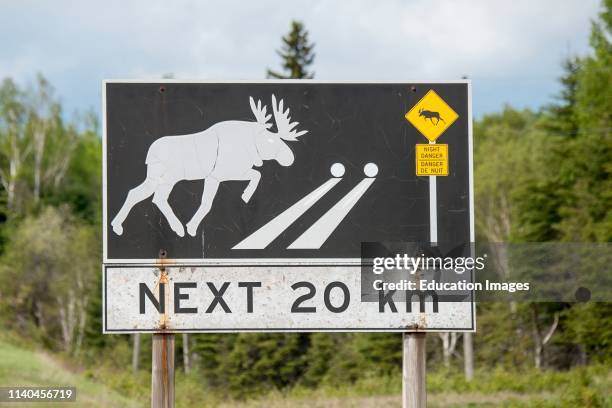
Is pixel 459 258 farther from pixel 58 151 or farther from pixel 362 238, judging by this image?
pixel 58 151

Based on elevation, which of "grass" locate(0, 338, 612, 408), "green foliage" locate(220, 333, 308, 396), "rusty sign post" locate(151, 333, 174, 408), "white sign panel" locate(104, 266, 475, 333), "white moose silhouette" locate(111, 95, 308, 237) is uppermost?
"white moose silhouette" locate(111, 95, 308, 237)

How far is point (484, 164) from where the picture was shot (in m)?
51.8

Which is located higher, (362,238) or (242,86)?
(242,86)

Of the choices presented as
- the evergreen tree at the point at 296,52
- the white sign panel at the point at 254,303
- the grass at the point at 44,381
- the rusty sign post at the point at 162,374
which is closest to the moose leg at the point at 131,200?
the white sign panel at the point at 254,303

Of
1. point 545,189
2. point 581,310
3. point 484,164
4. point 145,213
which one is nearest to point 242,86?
point 145,213

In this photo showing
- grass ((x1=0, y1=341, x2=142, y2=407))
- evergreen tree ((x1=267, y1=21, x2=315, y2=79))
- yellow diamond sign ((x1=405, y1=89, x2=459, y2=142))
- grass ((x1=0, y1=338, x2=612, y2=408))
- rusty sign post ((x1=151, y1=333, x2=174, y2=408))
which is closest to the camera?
rusty sign post ((x1=151, y1=333, x2=174, y2=408))

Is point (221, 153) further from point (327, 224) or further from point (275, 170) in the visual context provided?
point (327, 224)

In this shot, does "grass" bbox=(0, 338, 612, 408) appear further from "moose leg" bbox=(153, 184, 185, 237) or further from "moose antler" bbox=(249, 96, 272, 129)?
"moose antler" bbox=(249, 96, 272, 129)

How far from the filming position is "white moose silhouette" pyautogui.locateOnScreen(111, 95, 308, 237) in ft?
19.2

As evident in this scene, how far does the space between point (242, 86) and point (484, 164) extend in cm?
4739

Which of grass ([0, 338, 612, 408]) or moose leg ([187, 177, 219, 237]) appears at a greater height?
moose leg ([187, 177, 219, 237])

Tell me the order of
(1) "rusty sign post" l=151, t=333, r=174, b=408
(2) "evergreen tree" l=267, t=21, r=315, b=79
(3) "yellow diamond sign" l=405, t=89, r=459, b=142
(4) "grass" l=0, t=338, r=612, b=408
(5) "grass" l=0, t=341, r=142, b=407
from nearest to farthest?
(1) "rusty sign post" l=151, t=333, r=174, b=408 < (3) "yellow diamond sign" l=405, t=89, r=459, b=142 < (5) "grass" l=0, t=341, r=142, b=407 < (4) "grass" l=0, t=338, r=612, b=408 < (2) "evergreen tree" l=267, t=21, r=315, b=79

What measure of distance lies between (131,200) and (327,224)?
54.7 inches

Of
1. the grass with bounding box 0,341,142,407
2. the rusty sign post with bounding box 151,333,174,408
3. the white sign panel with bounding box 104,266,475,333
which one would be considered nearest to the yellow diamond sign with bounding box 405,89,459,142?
the white sign panel with bounding box 104,266,475,333
